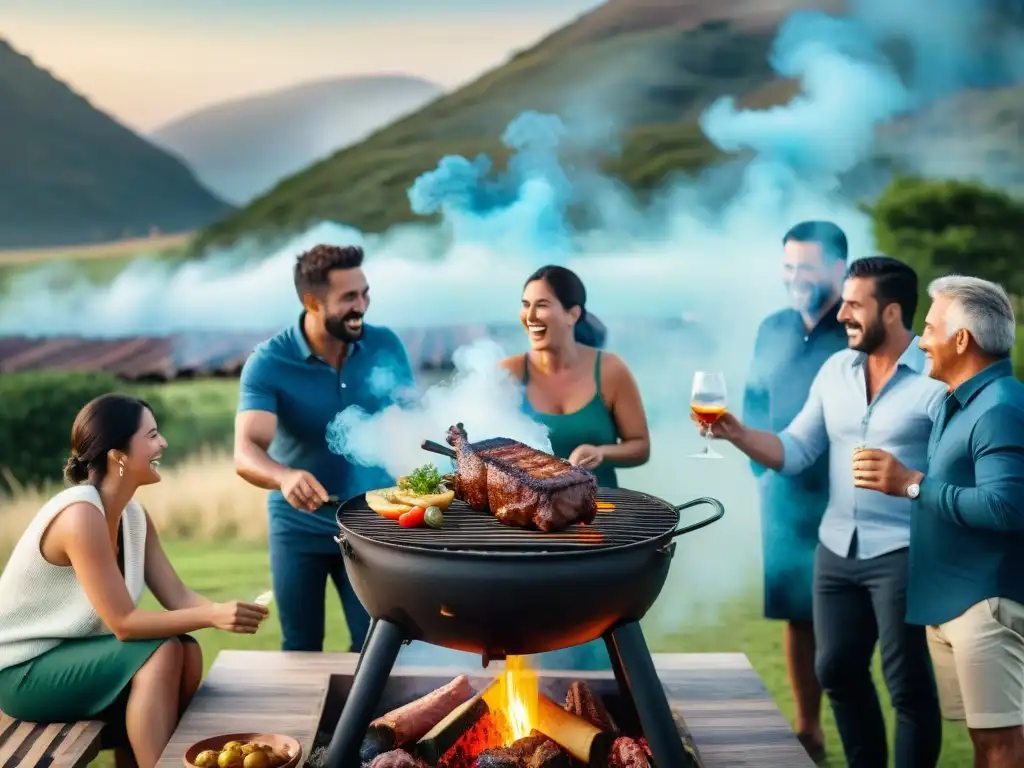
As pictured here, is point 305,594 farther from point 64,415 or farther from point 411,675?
point 64,415

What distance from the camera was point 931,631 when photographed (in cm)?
353

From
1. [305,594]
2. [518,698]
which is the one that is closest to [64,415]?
[305,594]

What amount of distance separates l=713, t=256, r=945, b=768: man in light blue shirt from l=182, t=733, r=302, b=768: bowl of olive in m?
1.78

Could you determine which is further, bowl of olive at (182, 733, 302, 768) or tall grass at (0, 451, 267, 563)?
tall grass at (0, 451, 267, 563)

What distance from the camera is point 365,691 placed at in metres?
2.96

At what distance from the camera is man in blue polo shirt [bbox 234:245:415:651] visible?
417cm

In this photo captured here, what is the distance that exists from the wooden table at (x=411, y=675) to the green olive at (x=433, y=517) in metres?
0.91

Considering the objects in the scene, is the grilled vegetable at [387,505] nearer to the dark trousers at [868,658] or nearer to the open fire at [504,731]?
the open fire at [504,731]

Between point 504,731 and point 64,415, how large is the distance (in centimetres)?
559

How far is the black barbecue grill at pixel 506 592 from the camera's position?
9.02 feet

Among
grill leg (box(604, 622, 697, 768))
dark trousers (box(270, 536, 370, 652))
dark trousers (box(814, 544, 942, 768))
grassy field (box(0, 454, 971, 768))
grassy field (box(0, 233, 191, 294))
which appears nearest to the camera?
grill leg (box(604, 622, 697, 768))

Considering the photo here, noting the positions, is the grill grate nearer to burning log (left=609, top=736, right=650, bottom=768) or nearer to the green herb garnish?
the green herb garnish

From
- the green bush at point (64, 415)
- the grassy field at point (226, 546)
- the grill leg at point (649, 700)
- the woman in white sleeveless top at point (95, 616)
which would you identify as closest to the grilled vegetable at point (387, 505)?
the woman in white sleeveless top at point (95, 616)

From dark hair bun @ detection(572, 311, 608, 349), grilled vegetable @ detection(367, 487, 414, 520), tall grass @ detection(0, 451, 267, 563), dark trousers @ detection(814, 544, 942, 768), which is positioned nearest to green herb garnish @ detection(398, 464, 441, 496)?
grilled vegetable @ detection(367, 487, 414, 520)
